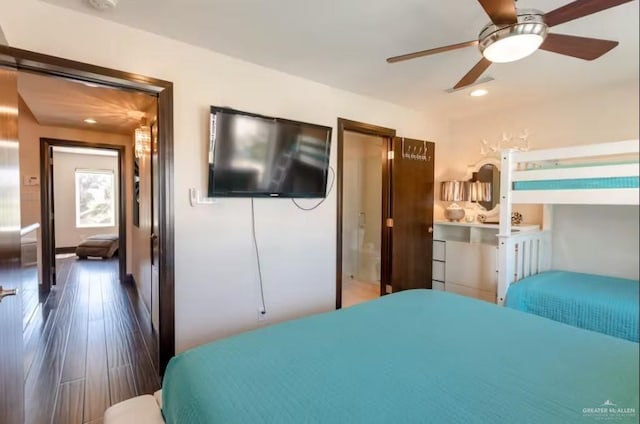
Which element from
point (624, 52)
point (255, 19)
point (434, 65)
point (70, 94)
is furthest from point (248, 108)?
point (624, 52)

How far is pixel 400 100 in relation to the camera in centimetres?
331

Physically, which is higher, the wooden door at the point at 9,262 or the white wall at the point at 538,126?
the white wall at the point at 538,126

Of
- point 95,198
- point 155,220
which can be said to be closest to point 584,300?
point 155,220

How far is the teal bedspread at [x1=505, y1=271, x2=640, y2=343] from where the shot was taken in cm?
199

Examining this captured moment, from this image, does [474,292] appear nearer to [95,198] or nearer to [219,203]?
[219,203]

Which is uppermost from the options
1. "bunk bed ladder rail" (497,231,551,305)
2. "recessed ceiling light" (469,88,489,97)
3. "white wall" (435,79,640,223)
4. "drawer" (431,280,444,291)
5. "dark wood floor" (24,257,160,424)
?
"recessed ceiling light" (469,88,489,97)

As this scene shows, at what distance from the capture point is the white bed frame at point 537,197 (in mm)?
1911

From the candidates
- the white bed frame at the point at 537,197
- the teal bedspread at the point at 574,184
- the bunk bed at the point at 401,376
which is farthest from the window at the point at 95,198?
the teal bedspread at the point at 574,184

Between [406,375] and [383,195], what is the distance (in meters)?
2.55

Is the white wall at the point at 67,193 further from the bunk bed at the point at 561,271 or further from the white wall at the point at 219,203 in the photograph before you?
the bunk bed at the point at 561,271

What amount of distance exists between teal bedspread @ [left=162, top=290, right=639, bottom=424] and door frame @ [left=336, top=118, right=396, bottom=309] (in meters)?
1.45

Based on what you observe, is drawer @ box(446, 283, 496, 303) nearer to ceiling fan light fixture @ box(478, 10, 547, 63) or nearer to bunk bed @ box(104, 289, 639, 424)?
bunk bed @ box(104, 289, 639, 424)

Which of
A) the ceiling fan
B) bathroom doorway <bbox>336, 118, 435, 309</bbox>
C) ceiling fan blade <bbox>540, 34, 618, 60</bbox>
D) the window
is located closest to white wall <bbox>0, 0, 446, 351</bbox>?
bathroom doorway <bbox>336, 118, 435, 309</bbox>

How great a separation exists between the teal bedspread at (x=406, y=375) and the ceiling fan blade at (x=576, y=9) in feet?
4.62
